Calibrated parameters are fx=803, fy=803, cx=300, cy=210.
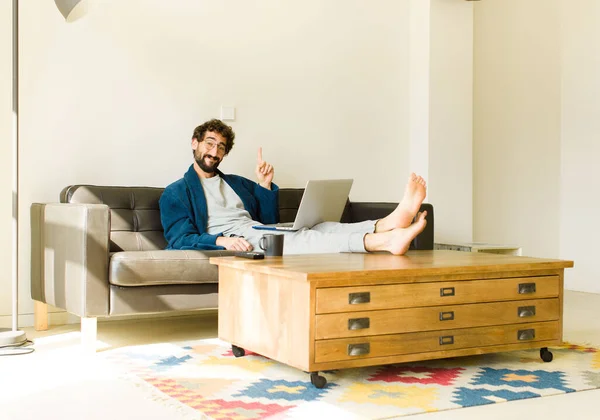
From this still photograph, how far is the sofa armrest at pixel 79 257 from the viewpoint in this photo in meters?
3.51

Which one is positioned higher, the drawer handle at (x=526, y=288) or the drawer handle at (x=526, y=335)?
the drawer handle at (x=526, y=288)

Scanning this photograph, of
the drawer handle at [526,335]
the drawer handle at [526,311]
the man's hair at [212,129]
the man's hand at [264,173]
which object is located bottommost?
the drawer handle at [526,335]

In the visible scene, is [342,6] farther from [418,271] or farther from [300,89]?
[418,271]

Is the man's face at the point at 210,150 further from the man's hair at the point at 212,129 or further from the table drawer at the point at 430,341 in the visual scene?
the table drawer at the point at 430,341

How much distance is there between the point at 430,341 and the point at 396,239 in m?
0.63

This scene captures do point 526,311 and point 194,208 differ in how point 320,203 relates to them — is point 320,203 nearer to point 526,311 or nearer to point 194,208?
point 194,208

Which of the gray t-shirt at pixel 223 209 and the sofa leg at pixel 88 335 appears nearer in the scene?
the sofa leg at pixel 88 335

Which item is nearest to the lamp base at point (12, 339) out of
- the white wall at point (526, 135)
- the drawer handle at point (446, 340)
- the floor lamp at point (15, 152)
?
the floor lamp at point (15, 152)

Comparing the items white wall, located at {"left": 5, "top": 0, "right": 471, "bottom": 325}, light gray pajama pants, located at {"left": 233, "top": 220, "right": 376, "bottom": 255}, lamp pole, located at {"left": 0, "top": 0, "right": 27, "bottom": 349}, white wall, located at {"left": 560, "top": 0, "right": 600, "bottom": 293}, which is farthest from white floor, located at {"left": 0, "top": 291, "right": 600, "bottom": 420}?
white wall, located at {"left": 560, "top": 0, "right": 600, "bottom": 293}

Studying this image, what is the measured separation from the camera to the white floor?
2.49 meters

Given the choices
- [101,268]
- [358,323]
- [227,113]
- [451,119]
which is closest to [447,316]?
[358,323]

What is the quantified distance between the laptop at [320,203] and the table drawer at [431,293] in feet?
3.10

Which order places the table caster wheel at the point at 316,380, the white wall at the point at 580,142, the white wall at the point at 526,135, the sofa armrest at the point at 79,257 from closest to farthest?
the table caster wheel at the point at 316,380 < the sofa armrest at the point at 79,257 < the white wall at the point at 580,142 < the white wall at the point at 526,135

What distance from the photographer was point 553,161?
20.7 feet
